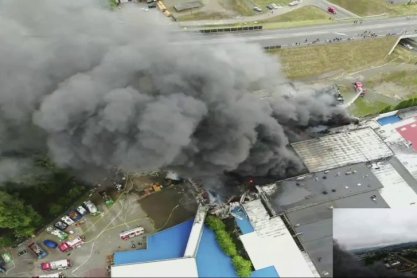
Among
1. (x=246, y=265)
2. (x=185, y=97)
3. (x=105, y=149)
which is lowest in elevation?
(x=246, y=265)

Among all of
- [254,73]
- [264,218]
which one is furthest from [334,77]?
[264,218]

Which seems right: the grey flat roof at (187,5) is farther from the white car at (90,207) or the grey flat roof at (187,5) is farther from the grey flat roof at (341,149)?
the white car at (90,207)

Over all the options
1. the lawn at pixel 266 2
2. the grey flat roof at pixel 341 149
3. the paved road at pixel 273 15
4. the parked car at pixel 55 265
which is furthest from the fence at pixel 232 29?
the parked car at pixel 55 265

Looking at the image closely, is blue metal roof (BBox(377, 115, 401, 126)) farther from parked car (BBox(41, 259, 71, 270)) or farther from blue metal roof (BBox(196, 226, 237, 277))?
parked car (BBox(41, 259, 71, 270))

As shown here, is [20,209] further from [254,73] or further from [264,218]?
[254,73]

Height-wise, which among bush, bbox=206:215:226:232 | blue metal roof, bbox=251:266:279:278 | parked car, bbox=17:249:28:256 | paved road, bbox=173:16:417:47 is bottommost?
parked car, bbox=17:249:28:256

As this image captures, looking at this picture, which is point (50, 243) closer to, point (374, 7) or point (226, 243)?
point (226, 243)

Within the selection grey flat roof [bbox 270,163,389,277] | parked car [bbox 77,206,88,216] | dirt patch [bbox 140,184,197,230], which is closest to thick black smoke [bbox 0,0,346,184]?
dirt patch [bbox 140,184,197,230]
